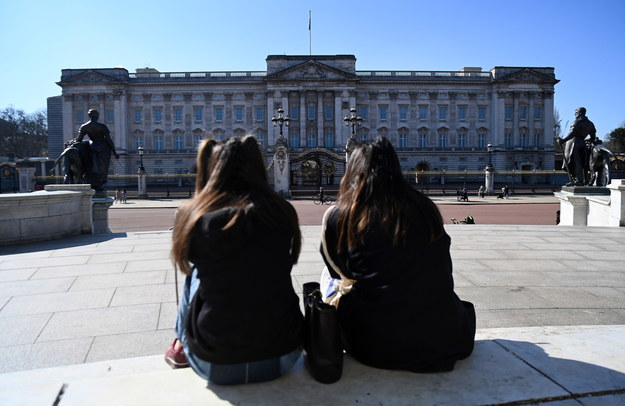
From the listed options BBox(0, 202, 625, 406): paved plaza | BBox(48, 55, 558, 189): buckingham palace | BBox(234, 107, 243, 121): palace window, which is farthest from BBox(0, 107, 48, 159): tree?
BBox(0, 202, 625, 406): paved plaza

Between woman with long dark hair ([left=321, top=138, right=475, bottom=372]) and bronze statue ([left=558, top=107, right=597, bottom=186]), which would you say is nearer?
woman with long dark hair ([left=321, top=138, right=475, bottom=372])

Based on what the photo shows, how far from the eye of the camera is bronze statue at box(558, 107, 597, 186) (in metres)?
15.0

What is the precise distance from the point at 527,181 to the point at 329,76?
107ft

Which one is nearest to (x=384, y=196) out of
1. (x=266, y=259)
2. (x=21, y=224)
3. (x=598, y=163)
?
(x=266, y=259)

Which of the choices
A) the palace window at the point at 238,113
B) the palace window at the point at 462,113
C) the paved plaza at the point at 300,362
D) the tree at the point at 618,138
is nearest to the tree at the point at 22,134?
the palace window at the point at 238,113

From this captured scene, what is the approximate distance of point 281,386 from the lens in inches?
113

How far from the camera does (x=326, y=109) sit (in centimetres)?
6862

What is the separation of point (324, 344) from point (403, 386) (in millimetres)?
566

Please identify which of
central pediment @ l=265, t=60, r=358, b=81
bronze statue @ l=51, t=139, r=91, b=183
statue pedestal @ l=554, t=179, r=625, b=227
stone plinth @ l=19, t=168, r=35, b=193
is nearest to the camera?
statue pedestal @ l=554, t=179, r=625, b=227

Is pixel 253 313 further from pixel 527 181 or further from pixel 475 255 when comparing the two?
pixel 527 181

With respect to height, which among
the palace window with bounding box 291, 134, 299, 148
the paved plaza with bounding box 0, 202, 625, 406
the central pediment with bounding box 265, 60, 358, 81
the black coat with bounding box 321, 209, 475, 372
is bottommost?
the paved plaza with bounding box 0, 202, 625, 406

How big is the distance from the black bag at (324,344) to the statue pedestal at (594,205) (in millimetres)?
12671

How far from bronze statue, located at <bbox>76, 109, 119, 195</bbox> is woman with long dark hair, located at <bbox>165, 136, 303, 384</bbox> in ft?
45.2

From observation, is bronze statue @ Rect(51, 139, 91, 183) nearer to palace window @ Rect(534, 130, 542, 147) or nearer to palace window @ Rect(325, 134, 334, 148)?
palace window @ Rect(325, 134, 334, 148)
